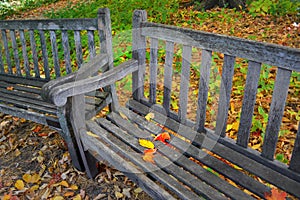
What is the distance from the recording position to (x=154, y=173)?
5.74 feet

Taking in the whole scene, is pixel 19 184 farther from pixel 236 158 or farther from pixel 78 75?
pixel 236 158

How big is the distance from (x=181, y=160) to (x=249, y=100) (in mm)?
581

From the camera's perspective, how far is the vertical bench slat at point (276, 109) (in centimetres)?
152

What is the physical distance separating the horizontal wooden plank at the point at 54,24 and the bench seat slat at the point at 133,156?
87 cm

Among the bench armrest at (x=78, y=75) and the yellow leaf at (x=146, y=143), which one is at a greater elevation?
the bench armrest at (x=78, y=75)

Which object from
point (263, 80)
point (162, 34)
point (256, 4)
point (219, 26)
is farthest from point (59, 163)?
point (256, 4)

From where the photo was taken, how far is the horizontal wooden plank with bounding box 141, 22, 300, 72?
1460 millimetres

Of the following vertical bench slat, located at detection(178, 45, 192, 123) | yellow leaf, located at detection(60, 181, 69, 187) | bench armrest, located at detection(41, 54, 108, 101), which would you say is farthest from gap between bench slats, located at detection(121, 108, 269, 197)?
yellow leaf, located at detection(60, 181, 69, 187)

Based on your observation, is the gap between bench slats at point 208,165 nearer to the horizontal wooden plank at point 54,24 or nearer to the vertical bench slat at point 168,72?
the vertical bench slat at point 168,72

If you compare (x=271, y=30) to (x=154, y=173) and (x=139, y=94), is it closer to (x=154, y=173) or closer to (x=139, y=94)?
(x=139, y=94)

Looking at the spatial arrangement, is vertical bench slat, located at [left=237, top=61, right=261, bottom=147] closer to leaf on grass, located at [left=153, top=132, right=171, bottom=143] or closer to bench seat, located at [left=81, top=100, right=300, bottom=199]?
bench seat, located at [left=81, top=100, right=300, bottom=199]

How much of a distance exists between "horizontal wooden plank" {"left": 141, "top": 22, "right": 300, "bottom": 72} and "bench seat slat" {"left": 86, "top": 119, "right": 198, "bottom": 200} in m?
0.79

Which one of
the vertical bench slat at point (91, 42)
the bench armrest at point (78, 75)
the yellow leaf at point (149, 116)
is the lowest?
the yellow leaf at point (149, 116)

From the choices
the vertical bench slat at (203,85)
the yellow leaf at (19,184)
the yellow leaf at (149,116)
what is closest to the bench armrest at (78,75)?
the yellow leaf at (149,116)
